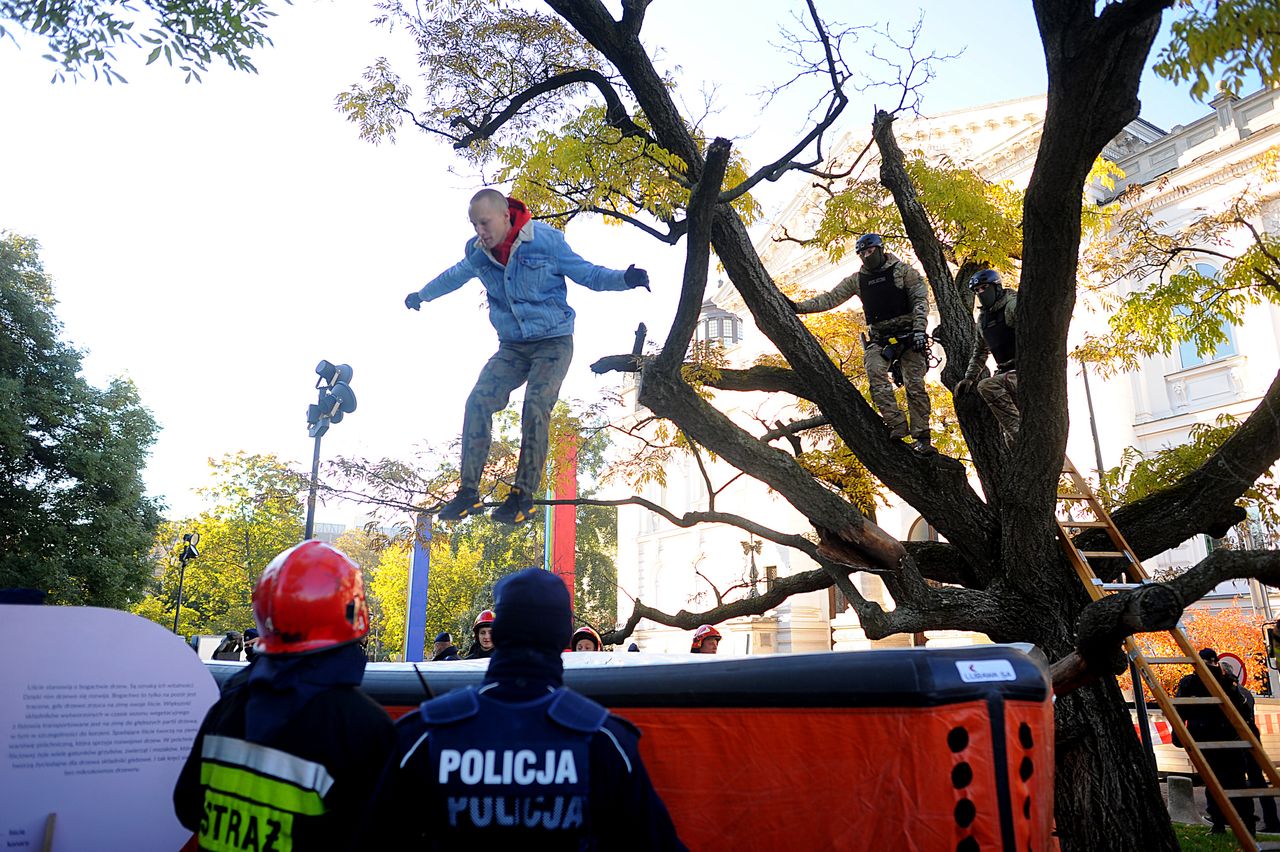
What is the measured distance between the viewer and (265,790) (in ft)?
7.92

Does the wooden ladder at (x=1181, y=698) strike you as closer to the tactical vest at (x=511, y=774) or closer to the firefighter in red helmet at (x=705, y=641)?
the firefighter in red helmet at (x=705, y=641)

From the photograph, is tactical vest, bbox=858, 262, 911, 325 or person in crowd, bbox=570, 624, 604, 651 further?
tactical vest, bbox=858, 262, 911, 325

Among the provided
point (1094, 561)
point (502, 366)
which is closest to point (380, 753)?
point (502, 366)

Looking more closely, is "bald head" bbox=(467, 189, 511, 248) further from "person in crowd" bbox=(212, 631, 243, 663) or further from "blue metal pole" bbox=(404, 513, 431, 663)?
"blue metal pole" bbox=(404, 513, 431, 663)

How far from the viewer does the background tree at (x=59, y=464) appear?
21.9m

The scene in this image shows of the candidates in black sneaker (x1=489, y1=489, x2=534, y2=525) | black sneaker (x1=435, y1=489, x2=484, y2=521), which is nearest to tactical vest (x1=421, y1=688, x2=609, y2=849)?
black sneaker (x1=489, y1=489, x2=534, y2=525)

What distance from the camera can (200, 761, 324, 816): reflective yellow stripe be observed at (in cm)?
237

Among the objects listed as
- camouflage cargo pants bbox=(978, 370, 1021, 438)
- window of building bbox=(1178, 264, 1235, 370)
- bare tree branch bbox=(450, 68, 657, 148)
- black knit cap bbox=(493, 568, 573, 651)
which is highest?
window of building bbox=(1178, 264, 1235, 370)

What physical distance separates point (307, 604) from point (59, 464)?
25.4 m

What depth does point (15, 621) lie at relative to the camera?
3549mm

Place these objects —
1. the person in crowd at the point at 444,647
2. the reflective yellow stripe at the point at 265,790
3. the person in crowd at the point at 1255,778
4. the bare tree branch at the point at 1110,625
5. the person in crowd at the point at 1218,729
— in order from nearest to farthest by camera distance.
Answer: the reflective yellow stripe at the point at 265,790, the bare tree branch at the point at 1110,625, the person in crowd at the point at 1255,778, the person in crowd at the point at 444,647, the person in crowd at the point at 1218,729

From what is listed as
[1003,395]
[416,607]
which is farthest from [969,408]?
[416,607]

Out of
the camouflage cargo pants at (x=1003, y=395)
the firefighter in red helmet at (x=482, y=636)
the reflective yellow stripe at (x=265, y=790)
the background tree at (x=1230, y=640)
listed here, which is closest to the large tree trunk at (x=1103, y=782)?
the camouflage cargo pants at (x=1003, y=395)

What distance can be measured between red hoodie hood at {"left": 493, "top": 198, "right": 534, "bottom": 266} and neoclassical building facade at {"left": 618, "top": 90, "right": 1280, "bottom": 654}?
11.3m
